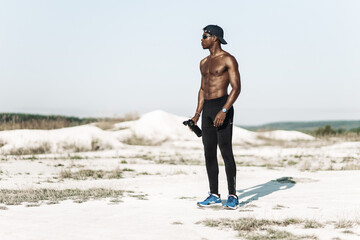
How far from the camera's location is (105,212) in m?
6.17

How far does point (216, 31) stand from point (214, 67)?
19.6 inches

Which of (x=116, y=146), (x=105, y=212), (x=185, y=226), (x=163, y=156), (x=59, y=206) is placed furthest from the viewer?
(x=116, y=146)

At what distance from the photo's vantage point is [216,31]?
640 centimetres

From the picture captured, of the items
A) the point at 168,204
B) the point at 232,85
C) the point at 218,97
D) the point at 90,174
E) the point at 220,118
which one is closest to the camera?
the point at 220,118

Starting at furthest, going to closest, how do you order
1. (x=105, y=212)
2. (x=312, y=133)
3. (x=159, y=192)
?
(x=312, y=133), (x=159, y=192), (x=105, y=212)

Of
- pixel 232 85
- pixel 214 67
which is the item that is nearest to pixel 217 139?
pixel 232 85

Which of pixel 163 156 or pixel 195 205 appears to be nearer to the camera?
pixel 195 205

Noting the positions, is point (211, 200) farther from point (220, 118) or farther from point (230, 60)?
point (230, 60)

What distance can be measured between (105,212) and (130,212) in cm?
32

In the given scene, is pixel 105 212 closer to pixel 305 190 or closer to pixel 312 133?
pixel 305 190

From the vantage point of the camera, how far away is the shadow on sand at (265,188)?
26.0ft

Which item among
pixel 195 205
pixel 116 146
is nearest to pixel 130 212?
pixel 195 205

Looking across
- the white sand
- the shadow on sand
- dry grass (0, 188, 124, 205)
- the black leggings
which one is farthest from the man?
dry grass (0, 188, 124, 205)

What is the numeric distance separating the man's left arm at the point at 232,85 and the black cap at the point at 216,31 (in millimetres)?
319
